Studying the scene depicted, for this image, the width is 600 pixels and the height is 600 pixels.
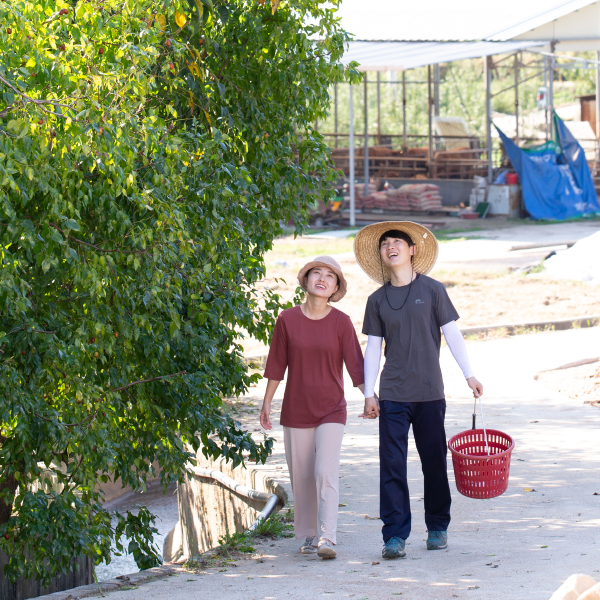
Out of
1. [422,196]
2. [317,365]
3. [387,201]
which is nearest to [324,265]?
[317,365]

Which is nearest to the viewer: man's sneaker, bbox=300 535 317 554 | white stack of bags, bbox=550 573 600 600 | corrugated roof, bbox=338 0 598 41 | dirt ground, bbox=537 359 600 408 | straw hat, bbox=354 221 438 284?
white stack of bags, bbox=550 573 600 600

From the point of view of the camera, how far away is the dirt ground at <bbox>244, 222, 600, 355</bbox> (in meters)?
12.8

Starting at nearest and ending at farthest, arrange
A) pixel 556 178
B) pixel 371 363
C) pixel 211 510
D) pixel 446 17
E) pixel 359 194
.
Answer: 1. pixel 371 363
2. pixel 211 510
3. pixel 446 17
4. pixel 556 178
5. pixel 359 194

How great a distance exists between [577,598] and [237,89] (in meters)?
3.50

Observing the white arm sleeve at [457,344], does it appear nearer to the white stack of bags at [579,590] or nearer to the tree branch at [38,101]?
the white stack of bags at [579,590]

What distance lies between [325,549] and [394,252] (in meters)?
1.59

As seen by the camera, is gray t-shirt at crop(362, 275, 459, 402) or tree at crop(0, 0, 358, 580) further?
gray t-shirt at crop(362, 275, 459, 402)

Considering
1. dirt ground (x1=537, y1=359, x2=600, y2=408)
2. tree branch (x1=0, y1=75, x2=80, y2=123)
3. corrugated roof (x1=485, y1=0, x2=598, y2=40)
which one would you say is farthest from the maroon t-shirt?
corrugated roof (x1=485, y1=0, x2=598, y2=40)

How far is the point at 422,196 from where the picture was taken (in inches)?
985

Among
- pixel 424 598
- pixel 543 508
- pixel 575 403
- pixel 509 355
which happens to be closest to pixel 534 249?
pixel 509 355

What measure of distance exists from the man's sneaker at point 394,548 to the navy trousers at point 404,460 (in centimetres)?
3

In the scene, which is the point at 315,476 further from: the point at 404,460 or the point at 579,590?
the point at 579,590

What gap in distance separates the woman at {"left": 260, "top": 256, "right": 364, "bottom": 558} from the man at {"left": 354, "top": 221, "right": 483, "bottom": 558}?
0.54ft

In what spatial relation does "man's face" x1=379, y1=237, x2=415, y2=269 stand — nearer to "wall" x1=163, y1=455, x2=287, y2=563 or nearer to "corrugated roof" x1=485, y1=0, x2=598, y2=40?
"wall" x1=163, y1=455, x2=287, y2=563
